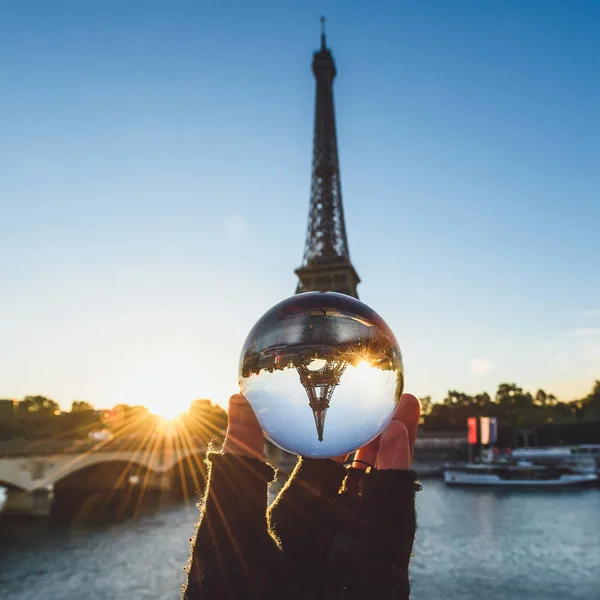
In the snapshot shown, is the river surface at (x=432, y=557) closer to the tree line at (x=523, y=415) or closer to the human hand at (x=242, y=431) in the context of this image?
the human hand at (x=242, y=431)

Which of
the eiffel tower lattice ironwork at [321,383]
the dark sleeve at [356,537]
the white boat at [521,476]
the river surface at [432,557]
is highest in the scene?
the eiffel tower lattice ironwork at [321,383]

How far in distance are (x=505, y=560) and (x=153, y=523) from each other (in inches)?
799

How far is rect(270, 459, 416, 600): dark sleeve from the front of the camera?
1.61m

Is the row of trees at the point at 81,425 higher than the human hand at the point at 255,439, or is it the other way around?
the human hand at the point at 255,439

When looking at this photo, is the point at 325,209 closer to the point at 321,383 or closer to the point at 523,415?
the point at 523,415

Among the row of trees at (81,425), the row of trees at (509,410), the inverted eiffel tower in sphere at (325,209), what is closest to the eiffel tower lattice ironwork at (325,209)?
the inverted eiffel tower in sphere at (325,209)

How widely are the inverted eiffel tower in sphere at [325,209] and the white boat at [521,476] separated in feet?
66.7

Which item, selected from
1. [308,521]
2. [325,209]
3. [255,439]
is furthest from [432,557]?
[325,209]

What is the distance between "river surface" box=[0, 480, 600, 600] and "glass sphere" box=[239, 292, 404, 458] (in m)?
19.0

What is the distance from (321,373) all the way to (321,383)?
4 cm

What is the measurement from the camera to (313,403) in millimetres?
1765

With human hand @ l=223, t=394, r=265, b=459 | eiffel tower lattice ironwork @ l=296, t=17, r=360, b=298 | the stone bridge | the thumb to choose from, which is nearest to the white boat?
eiffel tower lattice ironwork @ l=296, t=17, r=360, b=298

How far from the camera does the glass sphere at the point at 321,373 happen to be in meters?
1.73

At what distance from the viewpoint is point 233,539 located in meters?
1.64
